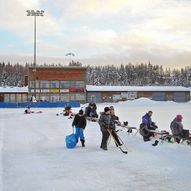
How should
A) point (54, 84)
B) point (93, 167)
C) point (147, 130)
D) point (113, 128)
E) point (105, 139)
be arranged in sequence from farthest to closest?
point (54, 84), point (147, 130), point (113, 128), point (105, 139), point (93, 167)

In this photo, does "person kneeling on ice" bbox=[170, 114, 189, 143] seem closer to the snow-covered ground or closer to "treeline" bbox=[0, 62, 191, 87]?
the snow-covered ground

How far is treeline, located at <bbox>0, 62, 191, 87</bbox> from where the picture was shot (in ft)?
520

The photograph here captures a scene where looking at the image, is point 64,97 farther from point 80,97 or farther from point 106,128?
point 106,128

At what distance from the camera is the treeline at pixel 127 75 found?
158m

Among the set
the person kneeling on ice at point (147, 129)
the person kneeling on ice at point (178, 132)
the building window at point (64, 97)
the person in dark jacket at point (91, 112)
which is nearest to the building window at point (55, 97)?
the building window at point (64, 97)

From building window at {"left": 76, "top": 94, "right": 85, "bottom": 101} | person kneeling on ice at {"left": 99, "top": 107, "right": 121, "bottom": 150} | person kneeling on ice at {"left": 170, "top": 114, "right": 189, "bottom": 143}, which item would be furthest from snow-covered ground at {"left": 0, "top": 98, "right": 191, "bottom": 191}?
building window at {"left": 76, "top": 94, "right": 85, "bottom": 101}

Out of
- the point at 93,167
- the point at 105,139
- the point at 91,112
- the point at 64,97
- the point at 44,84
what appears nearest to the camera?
the point at 93,167

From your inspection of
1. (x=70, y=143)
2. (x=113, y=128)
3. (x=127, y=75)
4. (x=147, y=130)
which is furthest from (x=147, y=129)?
(x=127, y=75)

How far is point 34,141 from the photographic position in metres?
16.5

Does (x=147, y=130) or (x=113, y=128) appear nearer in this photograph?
(x=113, y=128)

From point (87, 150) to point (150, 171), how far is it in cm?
419

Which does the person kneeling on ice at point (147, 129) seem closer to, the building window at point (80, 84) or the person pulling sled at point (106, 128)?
the person pulling sled at point (106, 128)

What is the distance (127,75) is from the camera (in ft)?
538

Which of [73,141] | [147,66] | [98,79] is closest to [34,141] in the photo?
[73,141]
